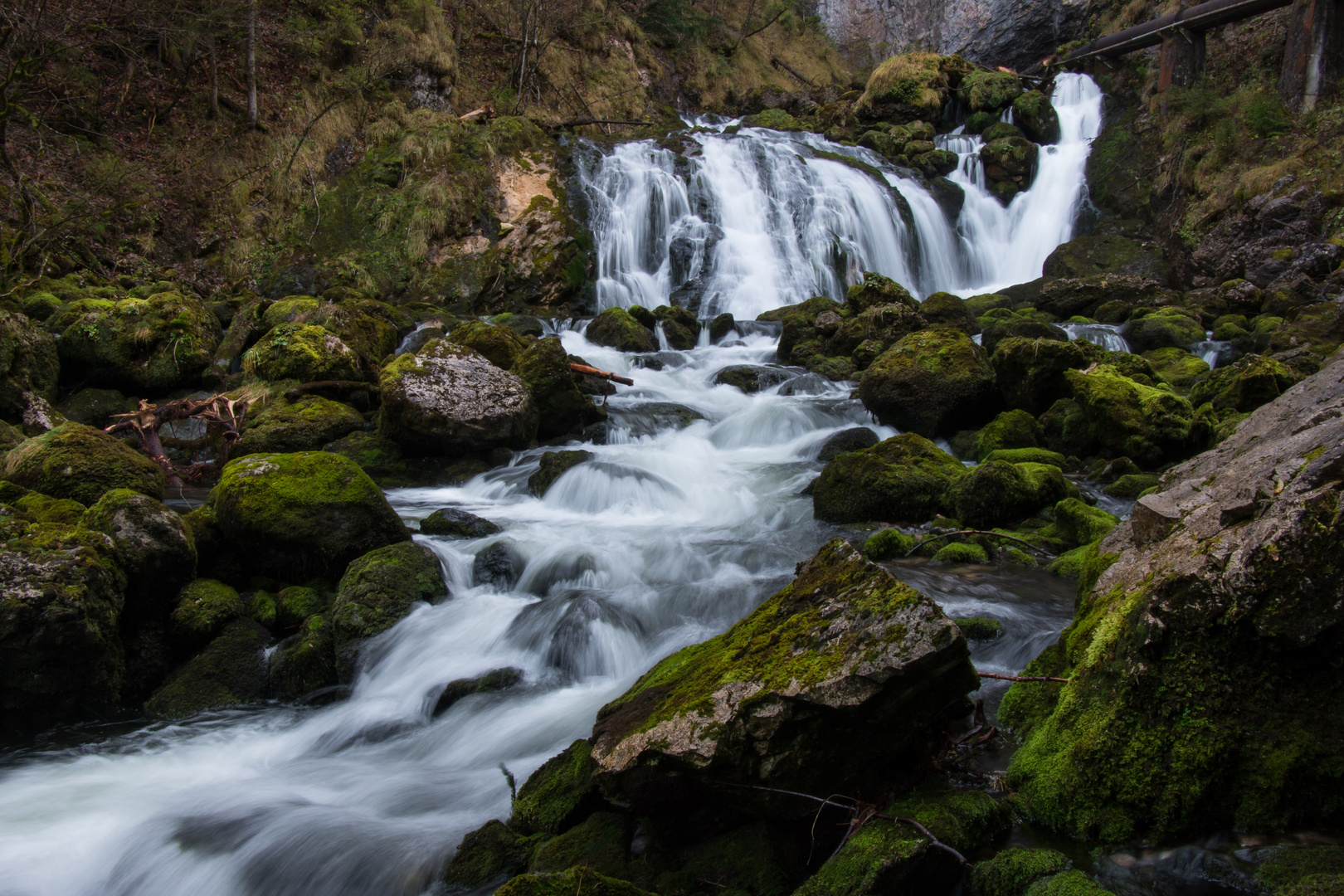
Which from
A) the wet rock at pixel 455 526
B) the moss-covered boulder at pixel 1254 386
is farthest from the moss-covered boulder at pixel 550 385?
the moss-covered boulder at pixel 1254 386

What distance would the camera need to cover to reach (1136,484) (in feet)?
23.5

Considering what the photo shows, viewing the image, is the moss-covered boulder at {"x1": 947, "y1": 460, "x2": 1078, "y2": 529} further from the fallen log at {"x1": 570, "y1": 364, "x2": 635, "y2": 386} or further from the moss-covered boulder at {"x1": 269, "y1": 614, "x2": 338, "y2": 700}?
the fallen log at {"x1": 570, "y1": 364, "x2": 635, "y2": 386}

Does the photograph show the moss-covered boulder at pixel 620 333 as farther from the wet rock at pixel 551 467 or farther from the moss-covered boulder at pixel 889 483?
the moss-covered boulder at pixel 889 483

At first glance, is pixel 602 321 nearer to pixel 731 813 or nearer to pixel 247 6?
pixel 247 6

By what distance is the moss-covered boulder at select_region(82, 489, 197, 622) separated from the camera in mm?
4996

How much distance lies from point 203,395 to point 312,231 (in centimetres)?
746

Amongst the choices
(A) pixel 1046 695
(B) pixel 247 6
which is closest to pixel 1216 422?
(A) pixel 1046 695

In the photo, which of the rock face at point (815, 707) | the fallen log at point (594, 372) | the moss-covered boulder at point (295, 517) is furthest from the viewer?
the fallen log at point (594, 372)

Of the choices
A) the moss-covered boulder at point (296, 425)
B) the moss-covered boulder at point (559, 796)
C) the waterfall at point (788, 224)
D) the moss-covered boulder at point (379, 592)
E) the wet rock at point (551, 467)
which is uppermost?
the waterfall at point (788, 224)

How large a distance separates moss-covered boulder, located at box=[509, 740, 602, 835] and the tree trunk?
1978 cm

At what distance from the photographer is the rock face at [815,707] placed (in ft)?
8.87

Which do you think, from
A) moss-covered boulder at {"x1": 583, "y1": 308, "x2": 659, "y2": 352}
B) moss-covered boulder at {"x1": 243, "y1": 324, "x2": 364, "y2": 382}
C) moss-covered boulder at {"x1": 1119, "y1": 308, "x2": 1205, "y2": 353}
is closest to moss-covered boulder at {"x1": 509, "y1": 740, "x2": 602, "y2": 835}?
moss-covered boulder at {"x1": 243, "y1": 324, "x2": 364, "y2": 382}

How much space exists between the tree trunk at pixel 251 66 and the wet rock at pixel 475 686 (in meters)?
18.3

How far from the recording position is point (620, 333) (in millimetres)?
14742
